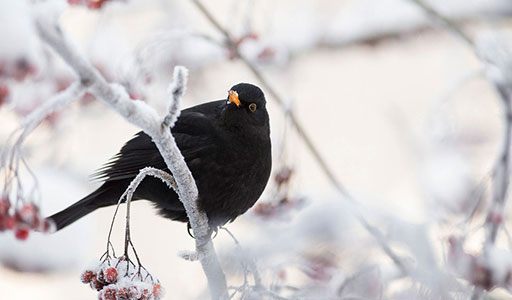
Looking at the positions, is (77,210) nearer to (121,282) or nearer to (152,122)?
(121,282)

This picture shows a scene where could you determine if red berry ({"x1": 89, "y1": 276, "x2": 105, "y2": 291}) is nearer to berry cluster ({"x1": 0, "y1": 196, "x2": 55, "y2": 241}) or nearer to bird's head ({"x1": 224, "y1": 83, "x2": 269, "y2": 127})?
berry cluster ({"x1": 0, "y1": 196, "x2": 55, "y2": 241})

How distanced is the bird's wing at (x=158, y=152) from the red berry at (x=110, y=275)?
95 centimetres

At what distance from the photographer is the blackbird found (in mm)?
2869

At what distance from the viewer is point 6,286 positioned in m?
6.01

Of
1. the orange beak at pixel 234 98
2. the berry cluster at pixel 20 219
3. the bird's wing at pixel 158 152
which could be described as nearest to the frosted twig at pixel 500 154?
the orange beak at pixel 234 98

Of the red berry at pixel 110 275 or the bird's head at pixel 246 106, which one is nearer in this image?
the red berry at pixel 110 275

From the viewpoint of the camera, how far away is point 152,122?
5.69 ft

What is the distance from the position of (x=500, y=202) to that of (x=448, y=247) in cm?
31

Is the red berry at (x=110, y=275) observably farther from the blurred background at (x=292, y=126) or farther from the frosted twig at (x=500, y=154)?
the frosted twig at (x=500, y=154)

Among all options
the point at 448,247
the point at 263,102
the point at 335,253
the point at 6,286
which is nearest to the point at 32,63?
the point at 263,102

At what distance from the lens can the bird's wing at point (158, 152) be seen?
114 inches

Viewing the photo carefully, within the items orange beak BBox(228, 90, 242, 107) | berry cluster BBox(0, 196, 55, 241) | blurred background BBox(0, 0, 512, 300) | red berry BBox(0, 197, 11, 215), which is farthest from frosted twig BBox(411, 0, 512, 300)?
red berry BBox(0, 197, 11, 215)

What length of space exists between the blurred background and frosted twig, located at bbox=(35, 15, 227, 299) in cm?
5

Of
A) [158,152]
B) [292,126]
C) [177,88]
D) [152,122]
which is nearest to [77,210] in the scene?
[158,152]
